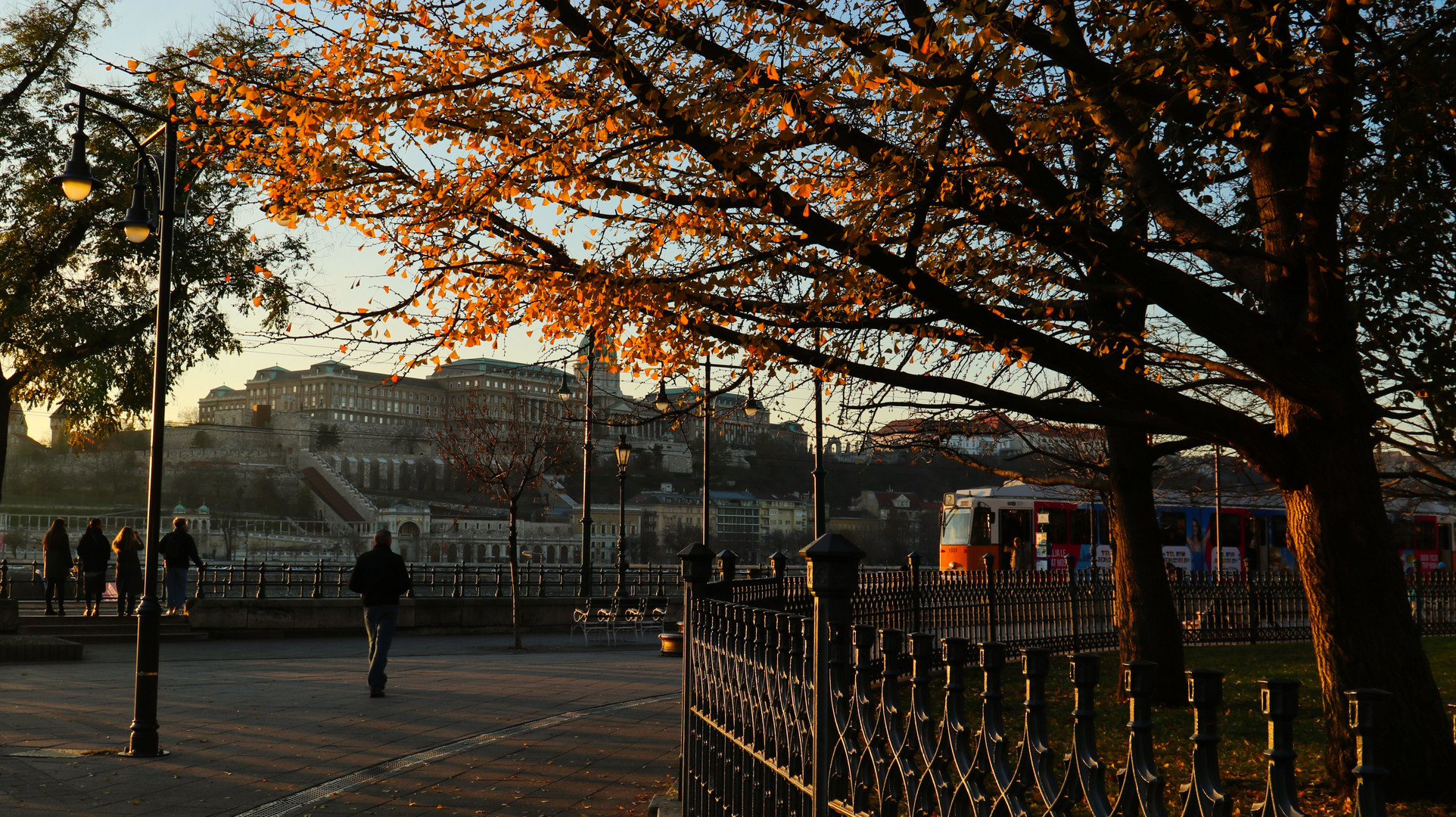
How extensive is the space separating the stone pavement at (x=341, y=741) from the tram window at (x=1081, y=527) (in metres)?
21.8

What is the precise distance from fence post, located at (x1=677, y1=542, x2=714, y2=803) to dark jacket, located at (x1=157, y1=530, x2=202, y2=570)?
15.1m

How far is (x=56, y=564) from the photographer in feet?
66.9

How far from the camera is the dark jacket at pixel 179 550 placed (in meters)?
19.2

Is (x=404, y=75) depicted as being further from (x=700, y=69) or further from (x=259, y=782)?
(x=259, y=782)

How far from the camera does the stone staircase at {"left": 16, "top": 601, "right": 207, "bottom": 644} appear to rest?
1936 cm

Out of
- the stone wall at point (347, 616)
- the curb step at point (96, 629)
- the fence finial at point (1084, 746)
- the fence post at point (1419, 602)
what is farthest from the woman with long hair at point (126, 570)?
the fence finial at point (1084, 746)

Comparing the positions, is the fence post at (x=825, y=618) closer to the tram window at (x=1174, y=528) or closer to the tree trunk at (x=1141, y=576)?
the tree trunk at (x=1141, y=576)

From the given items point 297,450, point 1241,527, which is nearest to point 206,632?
point 1241,527

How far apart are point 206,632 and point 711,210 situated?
17347mm

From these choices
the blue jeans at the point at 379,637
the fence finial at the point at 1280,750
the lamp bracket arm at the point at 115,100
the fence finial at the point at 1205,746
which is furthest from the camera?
the blue jeans at the point at 379,637

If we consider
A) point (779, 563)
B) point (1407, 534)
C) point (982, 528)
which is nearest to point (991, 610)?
point (779, 563)

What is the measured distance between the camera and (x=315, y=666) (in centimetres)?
1509

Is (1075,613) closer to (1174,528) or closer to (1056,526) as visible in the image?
(1056,526)

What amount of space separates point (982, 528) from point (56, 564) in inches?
922
